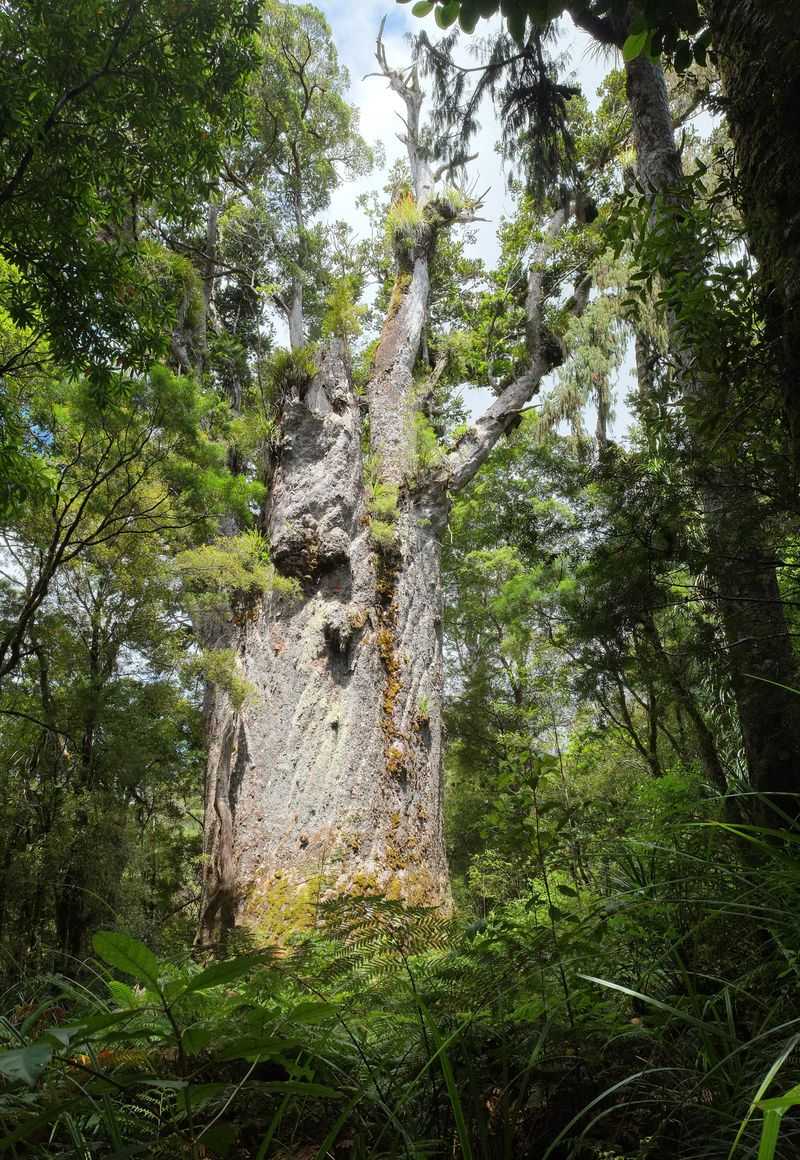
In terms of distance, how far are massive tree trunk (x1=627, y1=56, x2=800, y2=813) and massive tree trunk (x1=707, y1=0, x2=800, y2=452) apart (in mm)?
667

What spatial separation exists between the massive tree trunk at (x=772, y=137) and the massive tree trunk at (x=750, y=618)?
67cm

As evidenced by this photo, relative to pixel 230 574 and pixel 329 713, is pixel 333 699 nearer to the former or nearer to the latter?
pixel 329 713

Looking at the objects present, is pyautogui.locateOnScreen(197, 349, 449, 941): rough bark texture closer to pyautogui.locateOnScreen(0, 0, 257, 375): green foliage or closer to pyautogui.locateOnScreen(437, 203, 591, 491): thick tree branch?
pyautogui.locateOnScreen(437, 203, 591, 491): thick tree branch

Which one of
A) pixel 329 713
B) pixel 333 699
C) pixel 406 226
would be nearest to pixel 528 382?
pixel 406 226

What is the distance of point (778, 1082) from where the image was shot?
95 cm

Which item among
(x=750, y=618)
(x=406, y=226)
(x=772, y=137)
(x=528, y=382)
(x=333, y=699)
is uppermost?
(x=406, y=226)

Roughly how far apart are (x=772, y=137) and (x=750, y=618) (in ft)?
5.90

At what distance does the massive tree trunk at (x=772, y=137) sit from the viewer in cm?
166

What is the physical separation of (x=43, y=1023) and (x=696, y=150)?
522 inches

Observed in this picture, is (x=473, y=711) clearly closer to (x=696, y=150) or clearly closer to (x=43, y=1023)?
(x=696, y=150)

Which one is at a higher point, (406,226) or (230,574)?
(406,226)

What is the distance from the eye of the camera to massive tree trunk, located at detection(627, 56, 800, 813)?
102 inches

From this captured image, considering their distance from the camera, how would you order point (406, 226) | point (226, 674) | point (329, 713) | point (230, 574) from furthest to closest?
point (406, 226)
point (230, 574)
point (226, 674)
point (329, 713)

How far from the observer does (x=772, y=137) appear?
1778 mm
